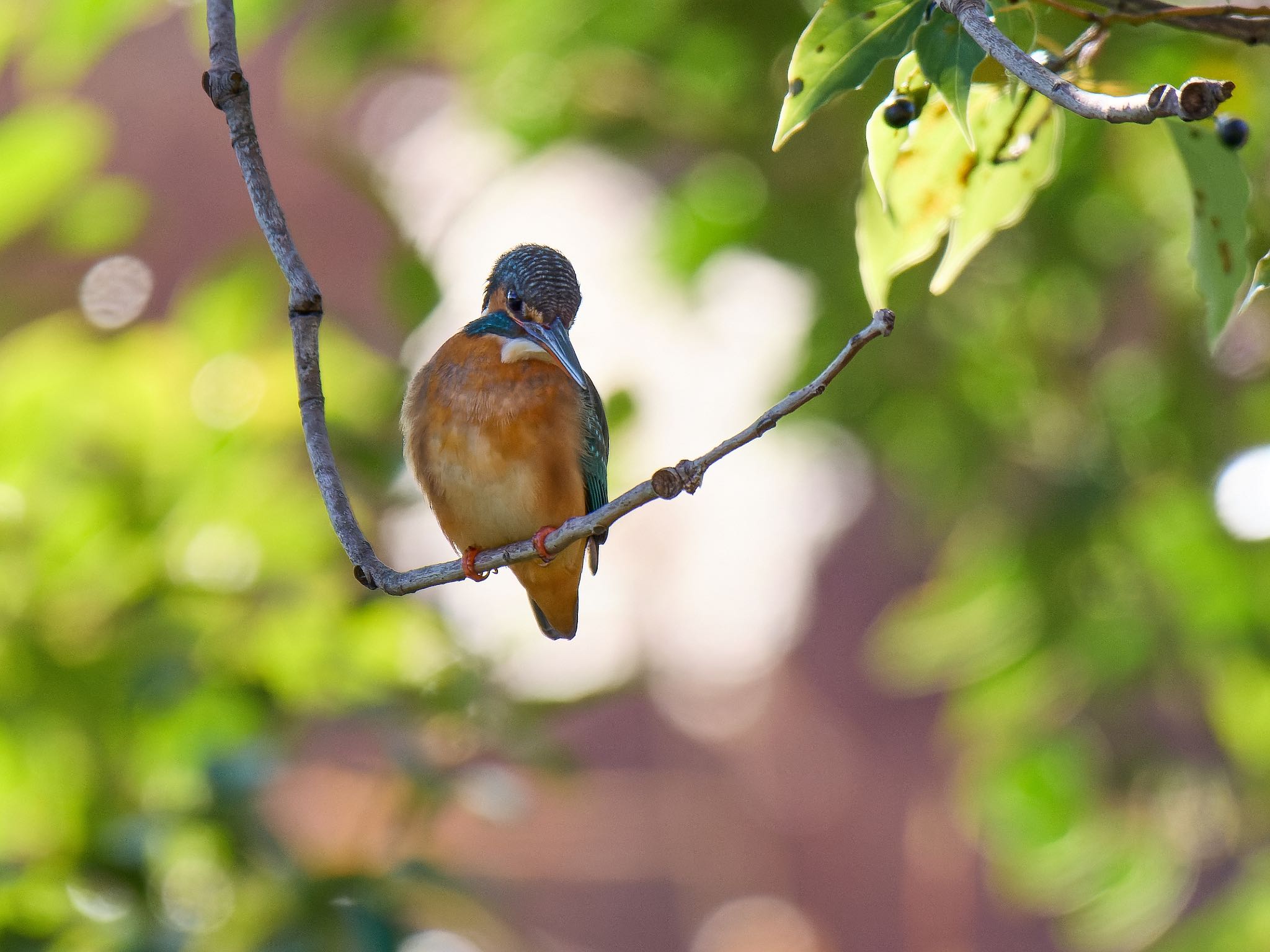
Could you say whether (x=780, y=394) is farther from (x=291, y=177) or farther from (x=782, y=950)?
(x=291, y=177)

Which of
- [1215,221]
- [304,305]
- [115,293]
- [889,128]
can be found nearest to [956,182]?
[889,128]

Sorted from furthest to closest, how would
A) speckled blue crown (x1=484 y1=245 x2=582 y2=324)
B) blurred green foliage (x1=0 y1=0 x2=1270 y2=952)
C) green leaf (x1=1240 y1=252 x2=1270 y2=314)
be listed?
Answer: blurred green foliage (x1=0 y1=0 x2=1270 y2=952) < speckled blue crown (x1=484 y1=245 x2=582 y2=324) < green leaf (x1=1240 y1=252 x2=1270 y2=314)

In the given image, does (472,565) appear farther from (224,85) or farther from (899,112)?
(899,112)

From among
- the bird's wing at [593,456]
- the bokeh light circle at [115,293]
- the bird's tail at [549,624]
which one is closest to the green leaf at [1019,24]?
the bird's wing at [593,456]

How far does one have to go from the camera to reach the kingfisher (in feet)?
7.14

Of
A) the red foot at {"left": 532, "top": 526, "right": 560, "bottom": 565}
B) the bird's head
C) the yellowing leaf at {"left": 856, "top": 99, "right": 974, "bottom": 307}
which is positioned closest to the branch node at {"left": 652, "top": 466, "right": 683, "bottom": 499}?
the red foot at {"left": 532, "top": 526, "right": 560, "bottom": 565}

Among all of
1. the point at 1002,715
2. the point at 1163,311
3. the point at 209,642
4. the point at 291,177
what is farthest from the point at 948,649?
the point at 291,177

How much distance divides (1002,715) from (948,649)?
24 cm

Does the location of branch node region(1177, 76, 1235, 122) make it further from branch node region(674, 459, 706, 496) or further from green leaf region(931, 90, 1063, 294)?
green leaf region(931, 90, 1063, 294)

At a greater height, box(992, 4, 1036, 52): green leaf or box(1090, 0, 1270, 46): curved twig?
box(992, 4, 1036, 52): green leaf

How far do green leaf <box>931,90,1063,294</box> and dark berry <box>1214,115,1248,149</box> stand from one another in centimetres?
19

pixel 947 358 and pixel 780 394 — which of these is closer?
pixel 780 394

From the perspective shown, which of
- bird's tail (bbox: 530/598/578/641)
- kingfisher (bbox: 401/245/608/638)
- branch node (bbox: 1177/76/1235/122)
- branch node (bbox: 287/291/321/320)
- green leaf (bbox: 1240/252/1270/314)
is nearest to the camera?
branch node (bbox: 1177/76/1235/122)

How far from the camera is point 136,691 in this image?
8.87ft
